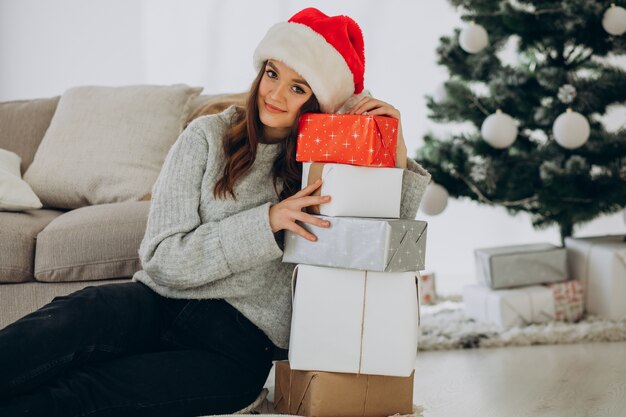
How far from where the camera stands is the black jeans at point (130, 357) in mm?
1318

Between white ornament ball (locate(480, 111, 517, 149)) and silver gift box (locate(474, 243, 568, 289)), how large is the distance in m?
0.42

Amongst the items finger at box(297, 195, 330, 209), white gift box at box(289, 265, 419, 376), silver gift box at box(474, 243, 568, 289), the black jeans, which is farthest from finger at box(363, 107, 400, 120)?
silver gift box at box(474, 243, 568, 289)

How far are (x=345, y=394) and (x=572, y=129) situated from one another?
1559 mm

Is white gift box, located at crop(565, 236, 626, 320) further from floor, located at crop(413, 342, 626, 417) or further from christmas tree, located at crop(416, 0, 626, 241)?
floor, located at crop(413, 342, 626, 417)

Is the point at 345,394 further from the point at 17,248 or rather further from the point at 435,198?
the point at 435,198

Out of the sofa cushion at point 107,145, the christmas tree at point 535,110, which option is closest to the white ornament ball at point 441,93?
the christmas tree at point 535,110

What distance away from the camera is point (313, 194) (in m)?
1.53

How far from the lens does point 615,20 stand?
8.69 feet

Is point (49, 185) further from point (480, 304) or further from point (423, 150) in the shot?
point (480, 304)

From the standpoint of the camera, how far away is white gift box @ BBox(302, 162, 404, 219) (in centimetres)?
148

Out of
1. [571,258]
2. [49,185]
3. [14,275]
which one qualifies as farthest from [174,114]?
[571,258]

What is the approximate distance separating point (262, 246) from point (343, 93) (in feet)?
1.31

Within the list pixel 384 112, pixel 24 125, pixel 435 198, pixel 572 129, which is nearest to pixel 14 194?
pixel 24 125

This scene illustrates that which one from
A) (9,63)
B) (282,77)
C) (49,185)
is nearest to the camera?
(282,77)
